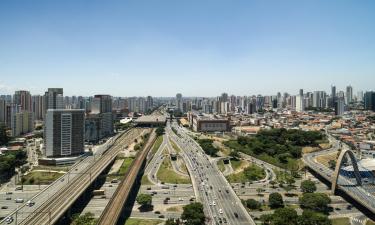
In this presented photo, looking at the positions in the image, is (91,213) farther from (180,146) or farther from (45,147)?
(180,146)

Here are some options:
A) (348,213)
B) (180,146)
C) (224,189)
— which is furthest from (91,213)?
(180,146)

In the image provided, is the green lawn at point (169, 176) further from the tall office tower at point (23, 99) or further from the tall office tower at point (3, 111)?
the tall office tower at point (23, 99)

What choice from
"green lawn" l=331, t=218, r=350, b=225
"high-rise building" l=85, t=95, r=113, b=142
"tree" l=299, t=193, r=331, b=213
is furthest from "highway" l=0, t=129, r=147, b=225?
"green lawn" l=331, t=218, r=350, b=225

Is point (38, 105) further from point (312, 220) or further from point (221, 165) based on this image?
point (312, 220)

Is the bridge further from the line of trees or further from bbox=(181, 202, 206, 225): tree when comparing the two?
the line of trees

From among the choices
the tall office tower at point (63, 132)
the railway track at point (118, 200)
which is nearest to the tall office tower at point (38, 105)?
the tall office tower at point (63, 132)
